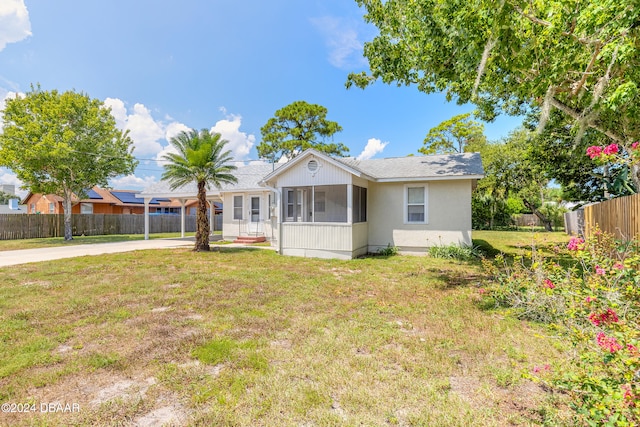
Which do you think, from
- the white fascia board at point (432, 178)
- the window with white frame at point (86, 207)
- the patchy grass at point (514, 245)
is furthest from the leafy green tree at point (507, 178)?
the window with white frame at point (86, 207)

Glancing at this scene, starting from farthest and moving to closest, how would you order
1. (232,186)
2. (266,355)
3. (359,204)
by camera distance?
1. (232,186)
2. (359,204)
3. (266,355)

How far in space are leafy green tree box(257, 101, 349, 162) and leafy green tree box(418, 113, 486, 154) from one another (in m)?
9.40

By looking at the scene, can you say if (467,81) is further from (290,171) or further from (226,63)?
(226,63)

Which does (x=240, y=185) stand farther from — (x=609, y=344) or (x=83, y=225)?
(x=609, y=344)

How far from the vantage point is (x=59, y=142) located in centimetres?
1525

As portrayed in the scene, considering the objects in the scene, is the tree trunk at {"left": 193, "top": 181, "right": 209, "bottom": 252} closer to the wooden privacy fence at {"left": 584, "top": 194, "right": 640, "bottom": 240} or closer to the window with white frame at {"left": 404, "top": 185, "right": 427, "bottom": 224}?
the window with white frame at {"left": 404, "top": 185, "right": 427, "bottom": 224}

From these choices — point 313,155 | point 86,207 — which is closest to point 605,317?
point 313,155

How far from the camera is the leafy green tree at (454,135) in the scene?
27.9 m

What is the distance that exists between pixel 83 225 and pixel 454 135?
3301 centimetres

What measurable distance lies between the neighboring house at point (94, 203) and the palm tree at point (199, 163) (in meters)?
21.4

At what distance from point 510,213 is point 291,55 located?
23084mm

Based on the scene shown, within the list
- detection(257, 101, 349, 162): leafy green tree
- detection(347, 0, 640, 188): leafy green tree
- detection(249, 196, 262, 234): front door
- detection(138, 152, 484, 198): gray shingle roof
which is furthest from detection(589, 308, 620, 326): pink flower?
detection(257, 101, 349, 162): leafy green tree

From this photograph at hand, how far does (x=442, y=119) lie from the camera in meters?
28.5

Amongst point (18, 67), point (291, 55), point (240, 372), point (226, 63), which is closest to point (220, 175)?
point (226, 63)
